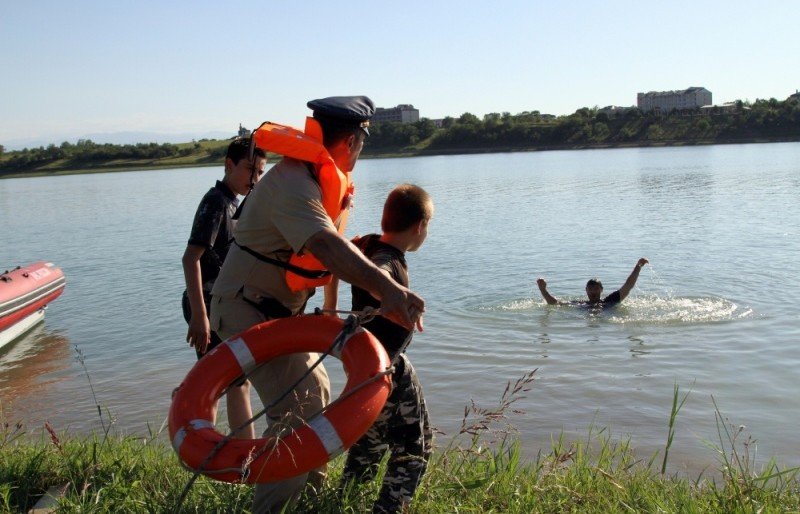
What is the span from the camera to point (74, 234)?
2320cm

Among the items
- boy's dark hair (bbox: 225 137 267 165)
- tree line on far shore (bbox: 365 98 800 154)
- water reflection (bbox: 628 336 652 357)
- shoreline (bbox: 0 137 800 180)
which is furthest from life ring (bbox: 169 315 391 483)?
tree line on far shore (bbox: 365 98 800 154)

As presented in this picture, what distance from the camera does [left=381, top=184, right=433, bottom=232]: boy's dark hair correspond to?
3.18 metres

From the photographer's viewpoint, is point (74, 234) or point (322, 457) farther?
point (74, 234)

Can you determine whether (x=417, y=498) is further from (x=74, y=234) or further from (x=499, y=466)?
(x=74, y=234)

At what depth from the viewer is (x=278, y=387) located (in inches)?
122

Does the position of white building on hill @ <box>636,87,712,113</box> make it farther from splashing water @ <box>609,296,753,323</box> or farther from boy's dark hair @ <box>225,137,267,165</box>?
boy's dark hair @ <box>225,137,267,165</box>

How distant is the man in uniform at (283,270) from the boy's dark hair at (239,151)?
3.24ft

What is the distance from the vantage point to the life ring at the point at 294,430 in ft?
8.81

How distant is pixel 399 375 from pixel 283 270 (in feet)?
1.99

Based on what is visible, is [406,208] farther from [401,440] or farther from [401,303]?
[401,440]

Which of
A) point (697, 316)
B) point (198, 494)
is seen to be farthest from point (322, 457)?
point (697, 316)

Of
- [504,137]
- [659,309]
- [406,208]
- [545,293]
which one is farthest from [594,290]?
[504,137]

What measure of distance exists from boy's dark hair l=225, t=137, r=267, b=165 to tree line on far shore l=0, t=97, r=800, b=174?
71772 mm

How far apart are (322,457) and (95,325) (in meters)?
9.14
